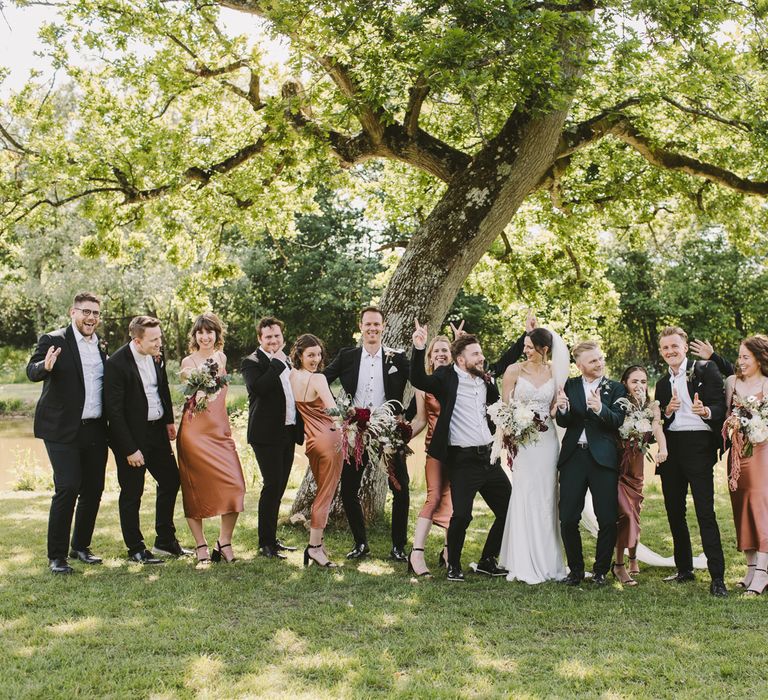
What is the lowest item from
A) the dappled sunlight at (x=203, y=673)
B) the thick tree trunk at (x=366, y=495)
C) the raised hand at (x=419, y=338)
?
the dappled sunlight at (x=203, y=673)

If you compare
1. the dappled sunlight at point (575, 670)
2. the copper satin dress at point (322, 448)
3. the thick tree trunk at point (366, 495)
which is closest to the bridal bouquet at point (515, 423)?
the copper satin dress at point (322, 448)

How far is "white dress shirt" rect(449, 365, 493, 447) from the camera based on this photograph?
6.79 m

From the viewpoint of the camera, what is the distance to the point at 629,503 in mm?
6984

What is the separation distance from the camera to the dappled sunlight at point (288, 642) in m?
4.82

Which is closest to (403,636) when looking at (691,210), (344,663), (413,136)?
(344,663)

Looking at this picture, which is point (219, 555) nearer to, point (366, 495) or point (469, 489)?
point (366, 495)

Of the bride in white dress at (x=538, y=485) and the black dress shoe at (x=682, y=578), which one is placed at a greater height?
the bride in white dress at (x=538, y=485)

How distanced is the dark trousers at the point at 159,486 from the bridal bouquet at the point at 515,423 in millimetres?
3136

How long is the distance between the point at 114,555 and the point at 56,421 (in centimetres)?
159

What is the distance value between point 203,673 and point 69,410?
325cm

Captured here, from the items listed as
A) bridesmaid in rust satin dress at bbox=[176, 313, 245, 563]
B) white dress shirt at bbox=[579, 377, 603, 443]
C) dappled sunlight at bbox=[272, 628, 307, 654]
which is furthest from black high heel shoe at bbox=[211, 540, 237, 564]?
white dress shirt at bbox=[579, 377, 603, 443]

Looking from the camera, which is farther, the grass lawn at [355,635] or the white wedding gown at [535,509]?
the white wedding gown at [535,509]

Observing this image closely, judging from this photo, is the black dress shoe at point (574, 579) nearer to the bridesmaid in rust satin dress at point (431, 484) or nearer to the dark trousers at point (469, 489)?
the dark trousers at point (469, 489)

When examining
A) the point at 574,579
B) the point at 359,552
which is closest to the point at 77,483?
the point at 359,552
